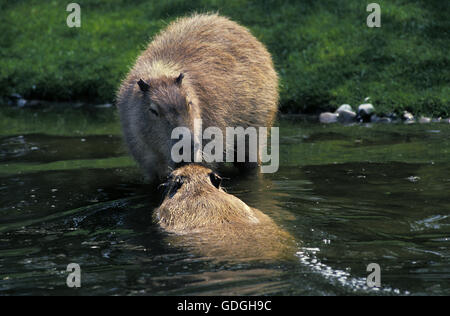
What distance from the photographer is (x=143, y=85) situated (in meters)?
6.52

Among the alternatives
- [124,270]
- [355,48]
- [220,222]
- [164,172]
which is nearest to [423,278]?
[220,222]

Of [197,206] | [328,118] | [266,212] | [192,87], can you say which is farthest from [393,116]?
[197,206]

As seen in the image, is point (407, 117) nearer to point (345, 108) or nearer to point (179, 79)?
point (345, 108)

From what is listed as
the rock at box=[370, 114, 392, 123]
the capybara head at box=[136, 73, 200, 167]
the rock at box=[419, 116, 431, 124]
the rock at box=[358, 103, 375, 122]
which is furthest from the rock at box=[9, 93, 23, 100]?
the rock at box=[419, 116, 431, 124]

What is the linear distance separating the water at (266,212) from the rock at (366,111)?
0.52 metres

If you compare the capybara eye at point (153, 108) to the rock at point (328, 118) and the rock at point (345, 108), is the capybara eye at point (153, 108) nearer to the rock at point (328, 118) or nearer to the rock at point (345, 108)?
the rock at point (328, 118)

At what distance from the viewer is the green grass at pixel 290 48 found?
11.0 meters

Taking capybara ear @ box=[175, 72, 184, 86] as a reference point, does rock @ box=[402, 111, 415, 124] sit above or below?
below

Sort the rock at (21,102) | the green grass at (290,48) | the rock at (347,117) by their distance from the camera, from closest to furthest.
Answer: the rock at (347,117) → the green grass at (290,48) → the rock at (21,102)

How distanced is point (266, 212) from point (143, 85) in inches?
69.5

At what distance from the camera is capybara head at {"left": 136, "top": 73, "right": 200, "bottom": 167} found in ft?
20.8

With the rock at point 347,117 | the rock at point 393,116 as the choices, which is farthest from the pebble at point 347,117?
the rock at point 393,116

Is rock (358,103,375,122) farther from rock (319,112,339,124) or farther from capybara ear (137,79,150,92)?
capybara ear (137,79,150,92)

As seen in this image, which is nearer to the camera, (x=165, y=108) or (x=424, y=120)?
(x=165, y=108)
